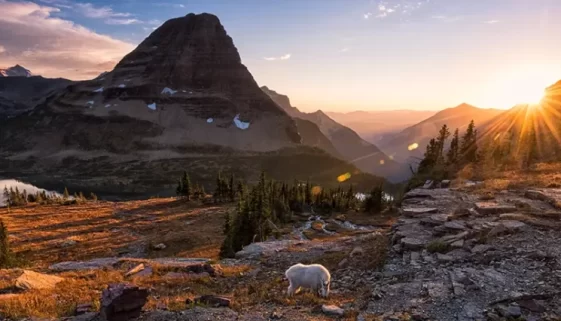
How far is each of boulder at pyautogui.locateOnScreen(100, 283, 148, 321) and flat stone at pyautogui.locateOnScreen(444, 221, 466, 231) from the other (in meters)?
16.1

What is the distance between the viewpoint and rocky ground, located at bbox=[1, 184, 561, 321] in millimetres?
11125

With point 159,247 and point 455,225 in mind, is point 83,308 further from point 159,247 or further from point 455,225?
point 159,247

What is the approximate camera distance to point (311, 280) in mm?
13789

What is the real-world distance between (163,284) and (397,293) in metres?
11.1

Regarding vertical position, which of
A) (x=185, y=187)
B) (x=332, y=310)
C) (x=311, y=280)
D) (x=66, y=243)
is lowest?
(x=66, y=243)

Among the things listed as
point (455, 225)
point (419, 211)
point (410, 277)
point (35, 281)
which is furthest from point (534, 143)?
point (35, 281)

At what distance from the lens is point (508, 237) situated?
1628 cm

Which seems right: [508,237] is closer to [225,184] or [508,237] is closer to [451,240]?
[451,240]

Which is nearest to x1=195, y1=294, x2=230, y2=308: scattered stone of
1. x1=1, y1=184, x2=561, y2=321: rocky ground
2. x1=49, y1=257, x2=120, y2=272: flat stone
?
x1=1, y1=184, x2=561, y2=321: rocky ground

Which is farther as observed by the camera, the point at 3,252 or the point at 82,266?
the point at 3,252

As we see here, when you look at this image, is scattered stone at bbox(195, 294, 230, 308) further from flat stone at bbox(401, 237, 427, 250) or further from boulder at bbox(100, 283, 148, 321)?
flat stone at bbox(401, 237, 427, 250)

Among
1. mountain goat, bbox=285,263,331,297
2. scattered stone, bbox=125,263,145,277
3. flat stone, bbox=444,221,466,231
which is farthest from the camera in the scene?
scattered stone, bbox=125,263,145,277

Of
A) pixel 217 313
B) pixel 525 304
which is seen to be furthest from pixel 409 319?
pixel 217 313

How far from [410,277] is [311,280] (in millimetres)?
4559
